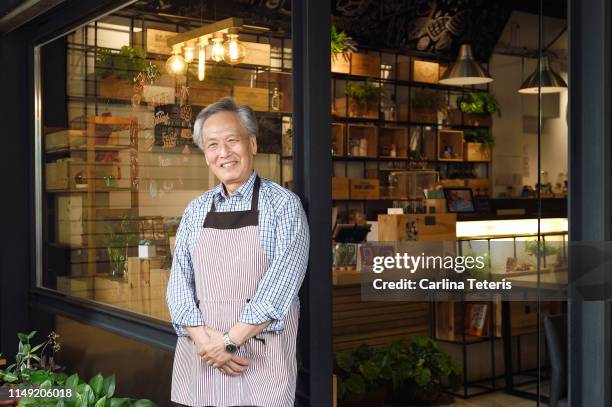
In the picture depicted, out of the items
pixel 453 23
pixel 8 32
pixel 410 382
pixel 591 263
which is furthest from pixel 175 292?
pixel 453 23

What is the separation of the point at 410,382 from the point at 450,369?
0.33m

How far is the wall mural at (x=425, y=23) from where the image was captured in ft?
30.1

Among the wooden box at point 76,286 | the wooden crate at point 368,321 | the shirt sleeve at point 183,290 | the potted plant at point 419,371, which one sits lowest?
the potted plant at point 419,371

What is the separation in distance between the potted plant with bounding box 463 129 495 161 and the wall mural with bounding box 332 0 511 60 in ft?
3.13

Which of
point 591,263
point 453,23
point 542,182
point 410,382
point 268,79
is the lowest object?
point 410,382

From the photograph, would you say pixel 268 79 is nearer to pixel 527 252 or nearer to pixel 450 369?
pixel 527 252

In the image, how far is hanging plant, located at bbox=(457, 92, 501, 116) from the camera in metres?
10.0

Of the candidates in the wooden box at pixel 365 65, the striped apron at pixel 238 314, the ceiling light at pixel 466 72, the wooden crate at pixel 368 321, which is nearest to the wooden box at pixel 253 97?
the striped apron at pixel 238 314

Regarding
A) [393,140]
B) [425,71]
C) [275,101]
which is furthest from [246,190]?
[425,71]

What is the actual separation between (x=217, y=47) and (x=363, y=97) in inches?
217

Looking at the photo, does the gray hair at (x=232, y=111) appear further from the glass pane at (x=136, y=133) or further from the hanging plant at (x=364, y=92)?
the hanging plant at (x=364, y=92)

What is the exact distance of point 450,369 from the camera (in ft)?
18.6

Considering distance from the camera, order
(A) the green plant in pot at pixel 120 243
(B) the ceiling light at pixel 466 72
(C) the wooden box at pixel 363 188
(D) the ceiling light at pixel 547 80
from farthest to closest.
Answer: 1. (C) the wooden box at pixel 363 188
2. (B) the ceiling light at pixel 466 72
3. (A) the green plant in pot at pixel 120 243
4. (D) the ceiling light at pixel 547 80

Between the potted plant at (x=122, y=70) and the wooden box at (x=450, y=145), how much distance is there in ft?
19.0
